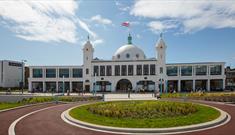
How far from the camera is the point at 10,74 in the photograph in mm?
82812

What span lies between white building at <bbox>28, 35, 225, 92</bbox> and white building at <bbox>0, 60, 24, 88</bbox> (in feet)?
78.1

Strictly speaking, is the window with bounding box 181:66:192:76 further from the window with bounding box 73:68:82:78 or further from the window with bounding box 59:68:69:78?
the window with bounding box 59:68:69:78

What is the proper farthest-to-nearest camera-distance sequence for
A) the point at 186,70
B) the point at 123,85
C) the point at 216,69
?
the point at 123,85 < the point at 186,70 < the point at 216,69

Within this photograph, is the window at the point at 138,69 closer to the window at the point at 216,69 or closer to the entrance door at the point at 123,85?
the entrance door at the point at 123,85

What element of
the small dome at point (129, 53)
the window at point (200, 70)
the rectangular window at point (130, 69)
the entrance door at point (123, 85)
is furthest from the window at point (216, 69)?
the entrance door at point (123, 85)

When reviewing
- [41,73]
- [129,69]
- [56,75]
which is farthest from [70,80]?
[129,69]

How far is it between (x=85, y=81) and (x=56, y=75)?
32.2 feet

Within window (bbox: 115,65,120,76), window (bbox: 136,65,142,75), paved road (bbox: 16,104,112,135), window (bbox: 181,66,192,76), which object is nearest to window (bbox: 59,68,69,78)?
window (bbox: 115,65,120,76)

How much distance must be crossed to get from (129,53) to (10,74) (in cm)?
5022

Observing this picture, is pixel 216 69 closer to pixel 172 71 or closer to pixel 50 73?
pixel 172 71

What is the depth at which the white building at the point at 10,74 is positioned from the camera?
79312 millimetres

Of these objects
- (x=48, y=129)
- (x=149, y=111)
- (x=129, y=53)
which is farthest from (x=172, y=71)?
(x=48, y=129)

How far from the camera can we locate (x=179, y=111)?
55.4ft

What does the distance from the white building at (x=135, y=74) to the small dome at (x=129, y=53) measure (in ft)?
1.12
